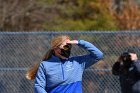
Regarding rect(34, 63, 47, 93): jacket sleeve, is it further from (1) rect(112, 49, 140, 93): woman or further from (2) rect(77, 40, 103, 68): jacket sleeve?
(1) rect(112, 49, 140, 93): woman

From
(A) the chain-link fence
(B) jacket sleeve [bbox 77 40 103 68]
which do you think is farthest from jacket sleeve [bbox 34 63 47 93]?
(A) the chain-link fence

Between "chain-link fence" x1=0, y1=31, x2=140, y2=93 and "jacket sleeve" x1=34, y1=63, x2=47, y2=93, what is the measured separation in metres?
1.95

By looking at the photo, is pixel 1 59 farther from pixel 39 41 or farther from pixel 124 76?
pixel 124 76

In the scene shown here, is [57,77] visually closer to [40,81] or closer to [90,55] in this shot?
[40,81]

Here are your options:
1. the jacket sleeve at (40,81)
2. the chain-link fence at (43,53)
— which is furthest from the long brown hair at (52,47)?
the chain-link fence at (43,53)

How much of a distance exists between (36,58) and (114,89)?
150cm

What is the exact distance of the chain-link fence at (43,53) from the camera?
388 inches

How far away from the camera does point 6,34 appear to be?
10.4m

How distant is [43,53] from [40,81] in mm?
2141

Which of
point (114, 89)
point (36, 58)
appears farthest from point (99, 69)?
point (36, 58)

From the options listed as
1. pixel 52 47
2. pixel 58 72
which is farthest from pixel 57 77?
pixel 52 47

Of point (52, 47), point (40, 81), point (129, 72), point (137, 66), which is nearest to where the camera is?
point (40, 81)

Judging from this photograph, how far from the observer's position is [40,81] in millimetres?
8023

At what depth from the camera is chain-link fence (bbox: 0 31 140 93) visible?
32.3ft
